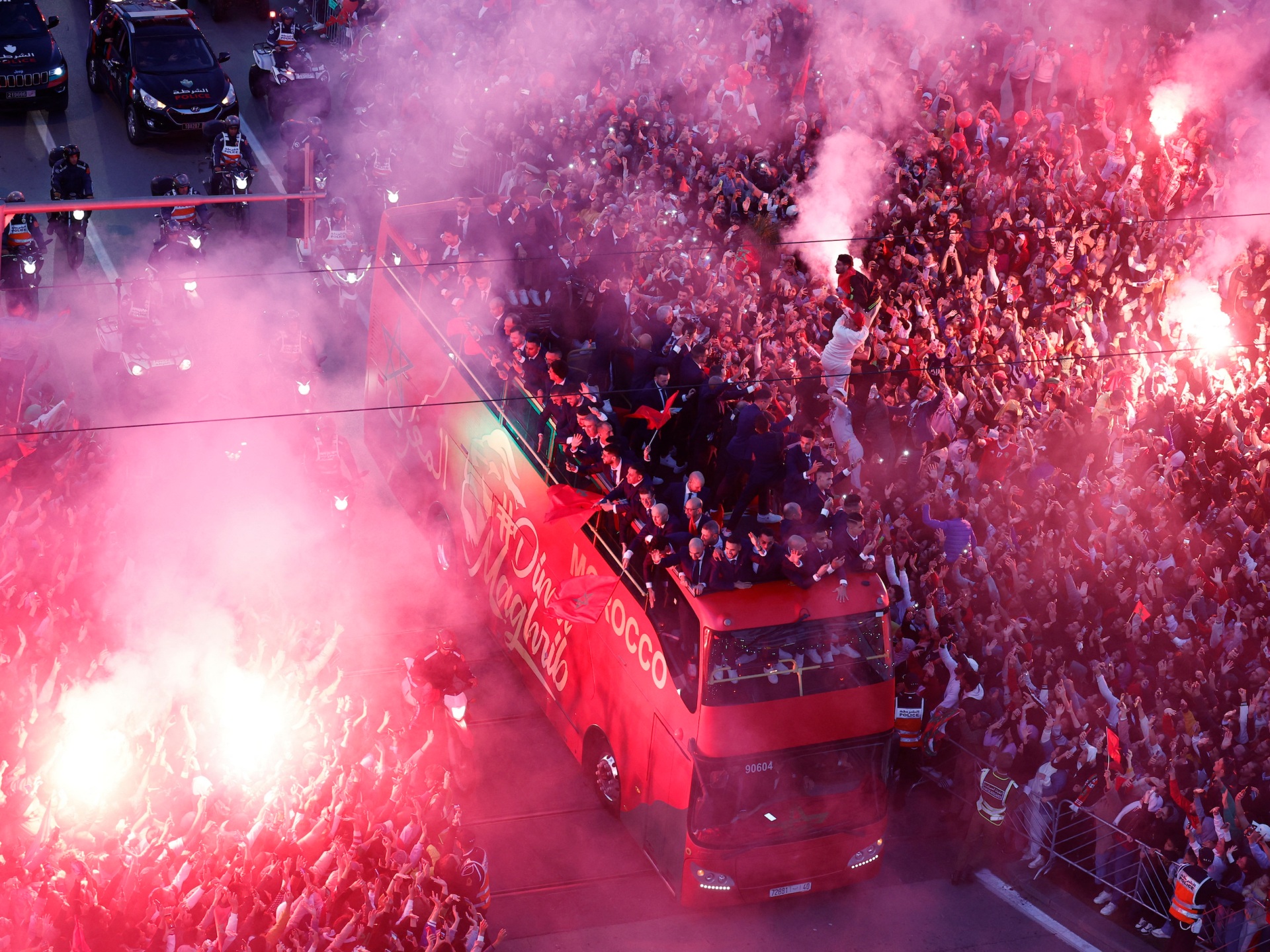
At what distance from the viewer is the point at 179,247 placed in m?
16.2

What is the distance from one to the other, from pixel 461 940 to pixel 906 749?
4.34 metres

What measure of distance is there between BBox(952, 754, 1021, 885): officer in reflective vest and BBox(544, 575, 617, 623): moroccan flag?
322 cm

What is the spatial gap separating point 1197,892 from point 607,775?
4.47 m

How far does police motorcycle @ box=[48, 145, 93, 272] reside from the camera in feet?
54.2

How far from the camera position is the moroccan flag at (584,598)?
1006 centimetres

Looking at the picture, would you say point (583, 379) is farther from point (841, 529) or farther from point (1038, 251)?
point (1038, 251)

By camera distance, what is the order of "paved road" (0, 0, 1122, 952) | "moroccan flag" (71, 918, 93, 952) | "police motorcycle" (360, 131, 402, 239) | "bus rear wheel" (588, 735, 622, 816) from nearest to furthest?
1. "moroccan flag" (71, 918, 93, 952)
2. "paved road" (0, 0, 1122, 952)
3. "bus rear wheel" (588, 735, 622, 816)
4. "police motorcycle" (360, 131, 402, 239)

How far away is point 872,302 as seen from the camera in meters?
13.5

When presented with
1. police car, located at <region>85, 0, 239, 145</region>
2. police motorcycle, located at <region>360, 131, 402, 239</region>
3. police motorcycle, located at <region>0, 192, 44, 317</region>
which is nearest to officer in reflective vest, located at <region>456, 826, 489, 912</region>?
police motorcycle, located at <region>0, 192, 44, 317</region>

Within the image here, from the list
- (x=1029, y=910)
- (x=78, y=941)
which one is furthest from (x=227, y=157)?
(x=1029, y=910)

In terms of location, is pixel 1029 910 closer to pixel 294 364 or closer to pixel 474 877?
pixel 474 877

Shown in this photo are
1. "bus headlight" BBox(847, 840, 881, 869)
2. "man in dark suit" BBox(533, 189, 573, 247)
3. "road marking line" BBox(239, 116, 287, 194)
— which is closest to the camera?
"bus headlight" BBox(847, 840, 881, 869)

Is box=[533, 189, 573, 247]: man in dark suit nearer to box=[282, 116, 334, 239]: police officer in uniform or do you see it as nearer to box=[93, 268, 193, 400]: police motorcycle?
box=[282, 116, 334, 239]: police officer in uniform

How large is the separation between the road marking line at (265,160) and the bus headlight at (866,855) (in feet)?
46.2
